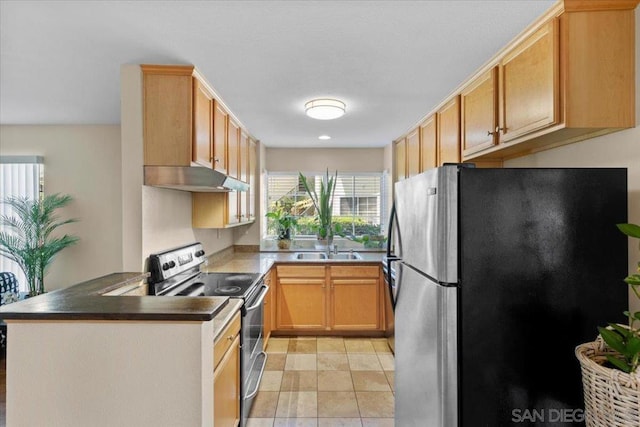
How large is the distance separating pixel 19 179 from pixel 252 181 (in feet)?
7.98

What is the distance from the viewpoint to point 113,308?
1.29 metres

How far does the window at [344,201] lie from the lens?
15.9 ft

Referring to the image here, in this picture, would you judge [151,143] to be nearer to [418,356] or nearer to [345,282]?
[418,356]

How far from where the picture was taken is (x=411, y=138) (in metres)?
3.67

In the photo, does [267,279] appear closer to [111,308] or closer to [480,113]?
[111,308]

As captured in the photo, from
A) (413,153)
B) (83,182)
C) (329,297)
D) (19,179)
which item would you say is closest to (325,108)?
(413,153)

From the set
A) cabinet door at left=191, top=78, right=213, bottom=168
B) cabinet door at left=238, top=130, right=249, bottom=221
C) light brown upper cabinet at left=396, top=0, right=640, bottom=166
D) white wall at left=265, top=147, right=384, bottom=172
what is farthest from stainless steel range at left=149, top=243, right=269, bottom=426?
white wall at left=265, top=147, right=384, bottom=172

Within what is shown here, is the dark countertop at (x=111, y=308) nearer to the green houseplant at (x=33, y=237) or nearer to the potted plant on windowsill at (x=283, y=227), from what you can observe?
the green houseplant at (x=33, y=237)

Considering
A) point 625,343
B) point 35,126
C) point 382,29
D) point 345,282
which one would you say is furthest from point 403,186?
point 35,126

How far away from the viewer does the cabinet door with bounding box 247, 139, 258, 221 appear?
13.4 feet

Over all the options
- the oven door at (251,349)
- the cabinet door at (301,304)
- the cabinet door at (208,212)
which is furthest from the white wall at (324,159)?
the oven door at (251,349)

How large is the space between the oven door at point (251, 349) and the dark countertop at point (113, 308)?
0.90m

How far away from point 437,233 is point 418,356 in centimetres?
64

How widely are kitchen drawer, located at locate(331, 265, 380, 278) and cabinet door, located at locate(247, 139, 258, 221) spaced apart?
3.80 feet
